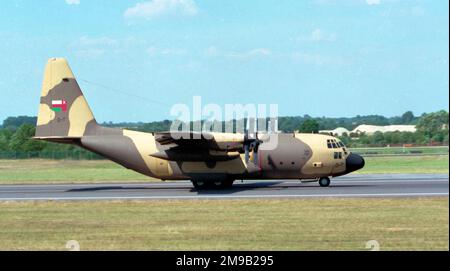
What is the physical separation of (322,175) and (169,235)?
18033 mm

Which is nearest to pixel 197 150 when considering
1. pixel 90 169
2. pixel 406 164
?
pixel 90 169

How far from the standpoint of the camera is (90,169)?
59.8m

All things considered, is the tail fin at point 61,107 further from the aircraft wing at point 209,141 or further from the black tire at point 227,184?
the black tire at point 227,184

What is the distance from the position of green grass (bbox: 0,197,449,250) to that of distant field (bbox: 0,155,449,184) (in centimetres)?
1933

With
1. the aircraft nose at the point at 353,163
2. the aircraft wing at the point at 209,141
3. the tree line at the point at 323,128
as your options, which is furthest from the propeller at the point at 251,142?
the tree line at the point at 323,128

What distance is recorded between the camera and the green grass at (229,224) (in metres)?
18.4

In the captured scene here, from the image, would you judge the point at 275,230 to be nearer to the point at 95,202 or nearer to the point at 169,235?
the point at 169,235

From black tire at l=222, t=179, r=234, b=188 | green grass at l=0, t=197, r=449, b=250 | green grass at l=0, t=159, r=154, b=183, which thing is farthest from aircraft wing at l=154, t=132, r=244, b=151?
green grass at l=0, t=159, r=154, b=183

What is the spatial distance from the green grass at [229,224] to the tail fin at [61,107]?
7.39 m

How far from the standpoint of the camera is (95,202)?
30875 mm

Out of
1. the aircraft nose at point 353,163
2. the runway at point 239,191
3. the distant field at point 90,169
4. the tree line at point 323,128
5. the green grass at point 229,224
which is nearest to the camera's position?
the green grass at point 229,224

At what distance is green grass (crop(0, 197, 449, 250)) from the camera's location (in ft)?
60.5

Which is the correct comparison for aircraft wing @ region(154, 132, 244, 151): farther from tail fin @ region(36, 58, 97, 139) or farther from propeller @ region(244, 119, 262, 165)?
tail fin @ region(36, 58, 97, 139)
